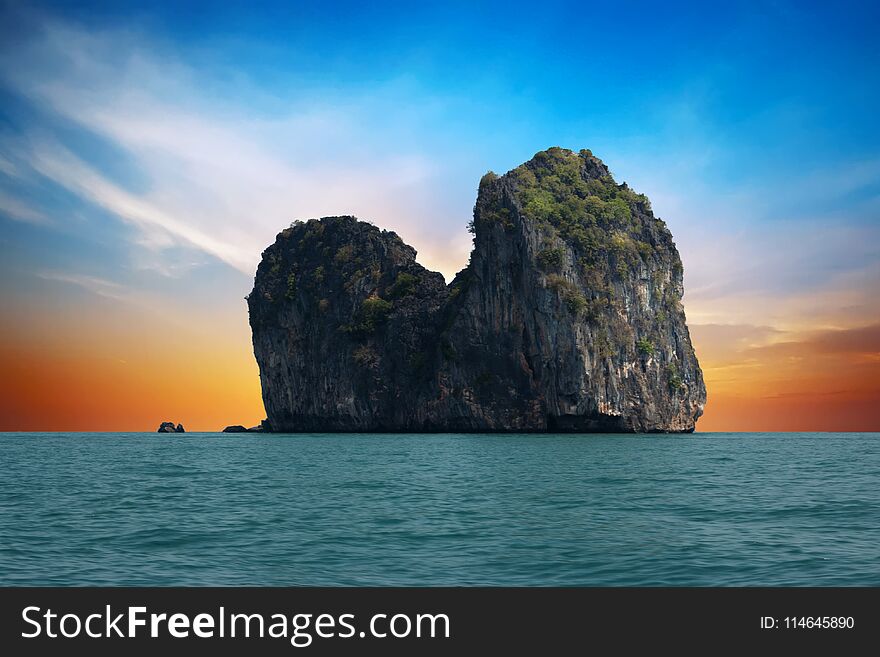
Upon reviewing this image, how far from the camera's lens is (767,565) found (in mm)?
12930

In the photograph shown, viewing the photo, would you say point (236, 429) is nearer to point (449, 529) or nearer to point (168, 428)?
point (168, 428)

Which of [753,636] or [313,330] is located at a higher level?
[313,330]

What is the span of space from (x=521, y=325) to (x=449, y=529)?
2965 inches

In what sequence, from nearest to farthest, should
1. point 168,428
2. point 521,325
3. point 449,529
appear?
1. point 449,529
2. point 521,325
3. point 168,428

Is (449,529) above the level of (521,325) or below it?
below

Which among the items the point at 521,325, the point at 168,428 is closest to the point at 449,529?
the point at 521,325

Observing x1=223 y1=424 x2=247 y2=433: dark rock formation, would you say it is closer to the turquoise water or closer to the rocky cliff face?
the rocky cliff face

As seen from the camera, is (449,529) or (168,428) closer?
(449,529)

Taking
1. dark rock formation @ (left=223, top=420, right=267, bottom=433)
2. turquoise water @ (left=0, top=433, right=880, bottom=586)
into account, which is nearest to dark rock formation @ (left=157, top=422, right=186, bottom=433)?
dark rock formation @ (left=223, top=420, right=267, bottom=433)

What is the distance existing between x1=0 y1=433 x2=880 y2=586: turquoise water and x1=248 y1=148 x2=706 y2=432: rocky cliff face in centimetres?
5524

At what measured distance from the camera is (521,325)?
91.8 m

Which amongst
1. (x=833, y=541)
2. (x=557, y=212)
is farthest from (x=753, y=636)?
(x=557, y=212)

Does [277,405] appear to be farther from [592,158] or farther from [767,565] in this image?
[767,565]

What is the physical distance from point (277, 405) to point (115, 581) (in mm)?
114181
